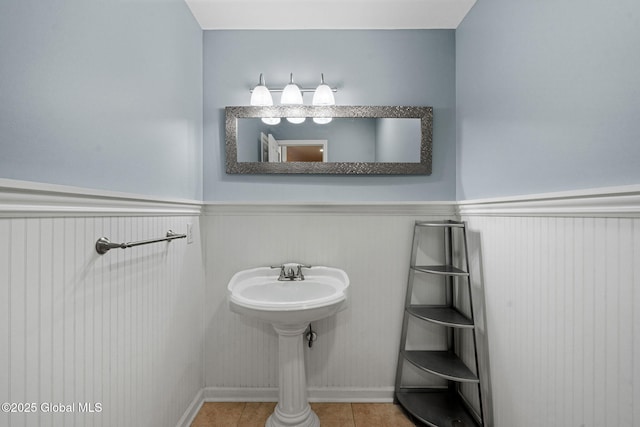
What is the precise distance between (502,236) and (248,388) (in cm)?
164

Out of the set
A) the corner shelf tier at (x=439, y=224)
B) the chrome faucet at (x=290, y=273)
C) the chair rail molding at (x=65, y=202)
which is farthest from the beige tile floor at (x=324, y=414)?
the chair rail molding at (x=65, y=202)

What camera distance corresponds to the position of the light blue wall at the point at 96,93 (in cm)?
68

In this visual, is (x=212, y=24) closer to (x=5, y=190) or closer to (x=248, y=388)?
(x=5, y=190)

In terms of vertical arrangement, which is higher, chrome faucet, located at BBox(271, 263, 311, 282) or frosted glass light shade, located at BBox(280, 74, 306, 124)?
frosted glass light shade, located at BBox(280, 74, 306, 124)

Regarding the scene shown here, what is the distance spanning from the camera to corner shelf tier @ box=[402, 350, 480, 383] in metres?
1.43

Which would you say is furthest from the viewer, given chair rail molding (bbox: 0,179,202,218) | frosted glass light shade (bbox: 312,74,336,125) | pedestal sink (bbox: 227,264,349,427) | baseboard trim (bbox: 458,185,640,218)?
frosted glass light shade (bbox: 312,74,336,125)

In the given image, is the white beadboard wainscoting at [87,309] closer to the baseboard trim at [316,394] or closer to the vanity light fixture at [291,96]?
the baseboard trim at [316,394]

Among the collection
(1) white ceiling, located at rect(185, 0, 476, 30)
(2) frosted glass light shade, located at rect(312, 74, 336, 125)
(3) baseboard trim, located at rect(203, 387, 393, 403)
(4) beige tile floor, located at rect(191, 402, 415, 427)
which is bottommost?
(4) beige tile floor, located at rect(191, 402, 415, 427)

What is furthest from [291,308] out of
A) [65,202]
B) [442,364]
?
[442,364]

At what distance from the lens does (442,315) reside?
159 centimetres

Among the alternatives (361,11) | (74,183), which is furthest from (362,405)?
(361,11)

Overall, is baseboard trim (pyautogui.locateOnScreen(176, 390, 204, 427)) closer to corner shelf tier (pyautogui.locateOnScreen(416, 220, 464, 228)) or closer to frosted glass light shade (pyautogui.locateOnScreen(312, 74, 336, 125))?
corner shelf tier (pyautogui.locateOnScreen(416, 220, 464, 228))

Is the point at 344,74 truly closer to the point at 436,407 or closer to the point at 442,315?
the point at 442,315

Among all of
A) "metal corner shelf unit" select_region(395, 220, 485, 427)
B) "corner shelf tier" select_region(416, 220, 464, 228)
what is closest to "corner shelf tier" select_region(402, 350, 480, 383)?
"metal corner shelf unit" select_region(395, 220, 485, 427)
